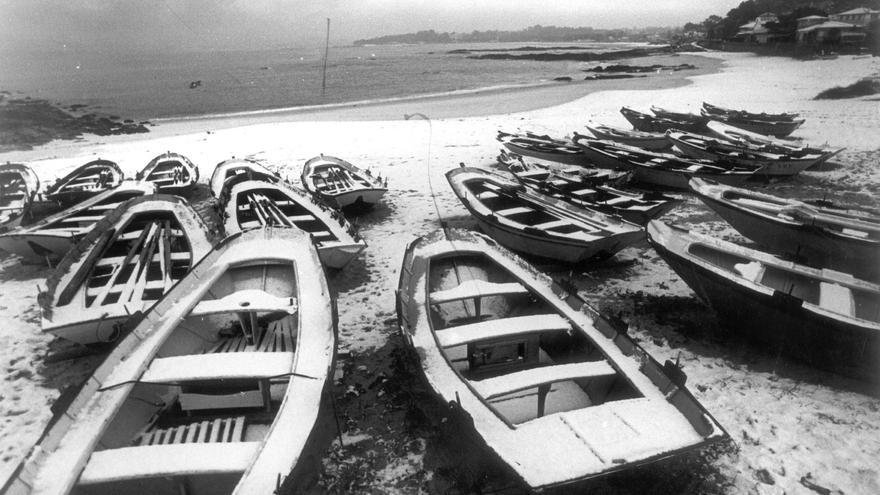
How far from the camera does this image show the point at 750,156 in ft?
43.2

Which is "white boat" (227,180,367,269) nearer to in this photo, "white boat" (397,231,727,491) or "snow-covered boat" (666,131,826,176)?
"white boat" (397,231,727,491)

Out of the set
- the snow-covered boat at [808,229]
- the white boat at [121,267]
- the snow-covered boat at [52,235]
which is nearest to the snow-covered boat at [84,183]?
the snow-covered boat at [52,235]

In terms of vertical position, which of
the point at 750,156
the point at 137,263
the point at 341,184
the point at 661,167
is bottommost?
the point at 137,263

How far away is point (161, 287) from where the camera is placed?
22.0 ft

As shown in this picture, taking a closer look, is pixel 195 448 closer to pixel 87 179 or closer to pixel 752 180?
pixel 87 179

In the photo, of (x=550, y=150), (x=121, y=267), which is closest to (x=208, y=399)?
(x=121, y=267)

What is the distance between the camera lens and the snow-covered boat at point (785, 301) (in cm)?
508

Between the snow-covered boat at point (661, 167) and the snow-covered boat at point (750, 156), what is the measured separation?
625mm

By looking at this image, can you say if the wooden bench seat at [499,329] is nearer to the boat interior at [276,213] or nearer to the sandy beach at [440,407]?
the sandy beach at [440,407]

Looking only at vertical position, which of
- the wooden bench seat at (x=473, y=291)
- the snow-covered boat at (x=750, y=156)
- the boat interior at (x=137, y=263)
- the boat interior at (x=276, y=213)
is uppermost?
the snow-covered boat at (x=750, y=156)

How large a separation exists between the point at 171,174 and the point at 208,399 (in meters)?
10.9

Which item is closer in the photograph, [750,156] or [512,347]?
[512,347]

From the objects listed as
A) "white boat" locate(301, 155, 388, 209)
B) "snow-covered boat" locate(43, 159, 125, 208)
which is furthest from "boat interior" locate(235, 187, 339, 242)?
"snow-covered boat" locate(43, 159, 125, 208)

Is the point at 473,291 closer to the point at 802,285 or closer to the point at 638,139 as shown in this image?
the point at 802,285
